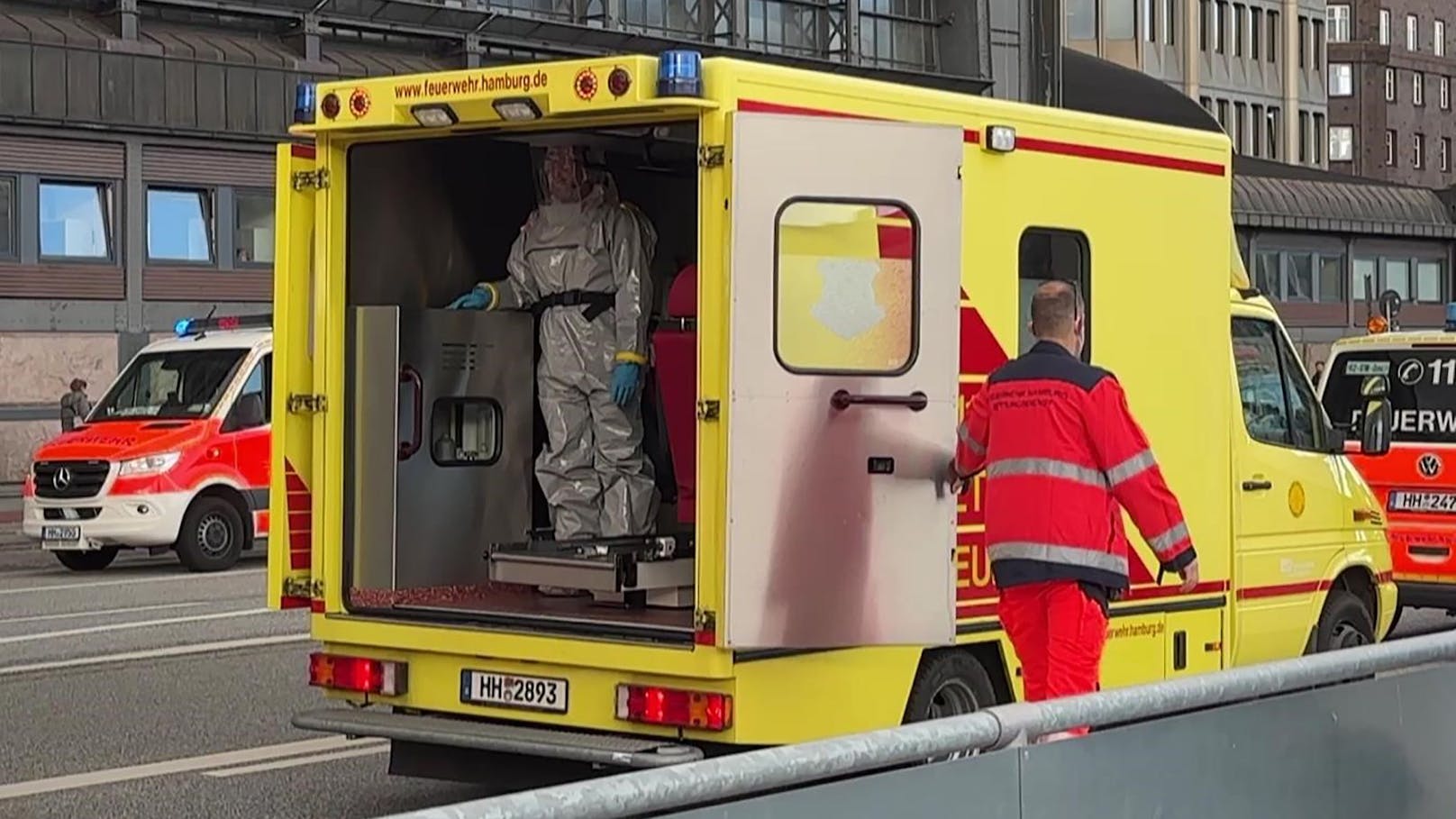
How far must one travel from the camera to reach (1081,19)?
7200 centimetres

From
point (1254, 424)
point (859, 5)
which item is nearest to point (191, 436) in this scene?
point (1254, 424)

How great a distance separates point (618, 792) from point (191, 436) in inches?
697

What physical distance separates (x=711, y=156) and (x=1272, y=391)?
3802mm

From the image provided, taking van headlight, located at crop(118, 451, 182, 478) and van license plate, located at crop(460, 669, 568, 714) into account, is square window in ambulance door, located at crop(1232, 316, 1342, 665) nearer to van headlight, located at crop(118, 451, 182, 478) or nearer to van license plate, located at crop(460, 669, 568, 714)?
van license plate, located at crop(460, 669, 568, 714)

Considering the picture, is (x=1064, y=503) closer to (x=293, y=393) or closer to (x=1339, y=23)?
(x=293, y=393)

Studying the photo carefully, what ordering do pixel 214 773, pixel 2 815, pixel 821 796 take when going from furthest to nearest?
1. pixel 214 773
2. pixel 2 815
3. pixel 821 796

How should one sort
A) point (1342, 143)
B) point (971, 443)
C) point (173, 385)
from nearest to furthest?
point (971, 443) < point (173, 385) < point (1342, 143)

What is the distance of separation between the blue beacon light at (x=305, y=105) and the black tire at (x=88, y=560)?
13.9m

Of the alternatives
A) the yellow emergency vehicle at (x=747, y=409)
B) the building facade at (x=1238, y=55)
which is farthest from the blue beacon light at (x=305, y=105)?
the building facade at (x=1238, y=55)

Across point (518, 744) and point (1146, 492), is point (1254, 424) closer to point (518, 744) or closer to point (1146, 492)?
point (1146, 492)

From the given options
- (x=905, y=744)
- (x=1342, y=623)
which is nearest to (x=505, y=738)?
(x=905, y=744)

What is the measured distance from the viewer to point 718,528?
7418 millimetres

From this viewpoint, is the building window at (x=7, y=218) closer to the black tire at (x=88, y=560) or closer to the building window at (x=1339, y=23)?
the black tire at (x=88, y=560)

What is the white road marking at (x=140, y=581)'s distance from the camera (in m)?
19.3
